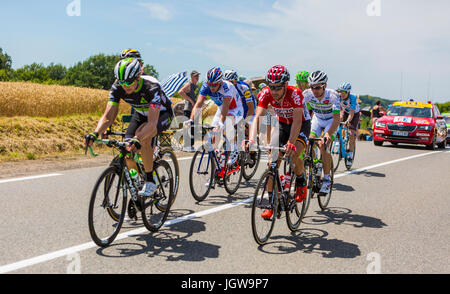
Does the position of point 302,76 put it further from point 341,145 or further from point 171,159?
point 341,145

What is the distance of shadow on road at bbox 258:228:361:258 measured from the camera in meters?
4.75

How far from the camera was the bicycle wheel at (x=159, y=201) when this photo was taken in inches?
204

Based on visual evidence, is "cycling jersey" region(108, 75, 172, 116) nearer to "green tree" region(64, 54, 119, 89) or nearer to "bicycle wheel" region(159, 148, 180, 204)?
"bicycle wheel" region(159, 148, 180, 204)

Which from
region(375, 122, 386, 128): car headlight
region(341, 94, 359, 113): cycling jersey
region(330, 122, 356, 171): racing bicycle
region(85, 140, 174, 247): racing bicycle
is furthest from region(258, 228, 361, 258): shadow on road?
region(375, 122, 386, 128): car headlight

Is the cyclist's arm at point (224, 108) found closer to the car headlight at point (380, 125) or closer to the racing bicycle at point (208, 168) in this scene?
the racing bicycle at point (208, 168)

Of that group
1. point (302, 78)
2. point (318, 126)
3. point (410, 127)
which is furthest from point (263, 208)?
point (410, 127)

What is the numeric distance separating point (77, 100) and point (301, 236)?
13871mm

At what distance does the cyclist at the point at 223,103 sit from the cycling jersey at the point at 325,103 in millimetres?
1291

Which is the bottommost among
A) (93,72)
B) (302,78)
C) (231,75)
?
(302,78)

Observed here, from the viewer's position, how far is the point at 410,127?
1853 centimetres

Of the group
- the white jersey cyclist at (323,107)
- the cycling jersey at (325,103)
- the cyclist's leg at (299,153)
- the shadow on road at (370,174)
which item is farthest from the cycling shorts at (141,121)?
the shadow on road at (370,174)

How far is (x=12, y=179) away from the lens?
8.02 meters

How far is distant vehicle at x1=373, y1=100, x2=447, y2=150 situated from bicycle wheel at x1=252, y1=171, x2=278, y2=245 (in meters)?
15.1

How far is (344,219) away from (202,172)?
2.38 metres
